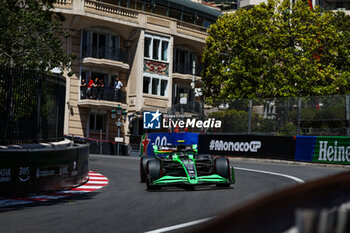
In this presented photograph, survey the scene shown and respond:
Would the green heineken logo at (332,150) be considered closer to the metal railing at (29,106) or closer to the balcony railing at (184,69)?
the metal railing at (29,106)

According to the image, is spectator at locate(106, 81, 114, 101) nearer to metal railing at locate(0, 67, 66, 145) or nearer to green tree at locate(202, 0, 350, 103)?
green tree at locate(202, 0, 350, 103)

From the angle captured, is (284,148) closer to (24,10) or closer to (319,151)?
(319,151)

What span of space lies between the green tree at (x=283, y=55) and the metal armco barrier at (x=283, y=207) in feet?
115

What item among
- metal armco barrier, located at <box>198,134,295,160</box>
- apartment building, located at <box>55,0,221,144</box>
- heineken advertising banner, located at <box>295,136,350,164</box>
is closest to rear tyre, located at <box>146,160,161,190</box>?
heineken advertising banner, located at <box>295,136,350,164</box>

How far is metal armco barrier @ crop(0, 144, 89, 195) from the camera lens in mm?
11195

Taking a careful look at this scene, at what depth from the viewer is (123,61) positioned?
4050 centimetres

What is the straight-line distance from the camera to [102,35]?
39.7m

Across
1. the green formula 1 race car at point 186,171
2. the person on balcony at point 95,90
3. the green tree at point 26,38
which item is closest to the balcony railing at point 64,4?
the person on balcony at point 95,90

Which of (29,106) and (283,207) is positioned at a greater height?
(29,106)

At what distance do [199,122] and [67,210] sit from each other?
826 inches

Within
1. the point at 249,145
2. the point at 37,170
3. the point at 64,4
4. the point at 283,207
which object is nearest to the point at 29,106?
the point at 37,170

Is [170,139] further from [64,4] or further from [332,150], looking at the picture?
[64,4]

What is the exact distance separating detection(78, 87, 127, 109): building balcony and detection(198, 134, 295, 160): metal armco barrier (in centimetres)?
1131

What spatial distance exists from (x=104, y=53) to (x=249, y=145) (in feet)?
53.9
